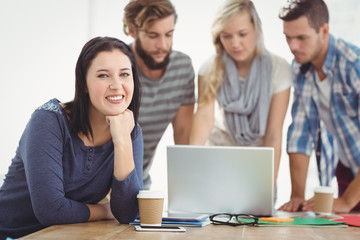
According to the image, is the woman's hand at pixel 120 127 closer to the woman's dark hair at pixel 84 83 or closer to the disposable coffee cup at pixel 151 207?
the woman's dark hair at pixel 84 83

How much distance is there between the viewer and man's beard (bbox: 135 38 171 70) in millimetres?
3168

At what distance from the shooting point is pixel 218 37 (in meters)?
3.19

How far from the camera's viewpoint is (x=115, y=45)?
1.91m

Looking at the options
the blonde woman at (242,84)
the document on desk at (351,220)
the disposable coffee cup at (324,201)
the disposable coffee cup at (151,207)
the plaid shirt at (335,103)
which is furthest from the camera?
the blonde woman at (242,84)

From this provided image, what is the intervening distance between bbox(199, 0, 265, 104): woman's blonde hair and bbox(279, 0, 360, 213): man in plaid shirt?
196 mm

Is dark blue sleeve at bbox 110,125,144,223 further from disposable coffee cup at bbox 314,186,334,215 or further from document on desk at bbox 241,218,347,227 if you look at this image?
disposable coffee cup at bbox 314,186,334,215

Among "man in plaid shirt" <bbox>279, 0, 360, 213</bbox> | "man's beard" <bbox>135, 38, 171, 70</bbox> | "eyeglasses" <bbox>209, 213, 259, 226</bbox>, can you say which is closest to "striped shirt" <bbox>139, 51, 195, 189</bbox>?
"man's beard" <bbox>135, 38, 171, 70</bbox>

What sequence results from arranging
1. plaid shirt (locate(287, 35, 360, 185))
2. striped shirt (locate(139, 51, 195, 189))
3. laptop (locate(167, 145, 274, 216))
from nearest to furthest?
laptop (locate(167, 145, 274, 216)), plaid shirt (locate(287, 35, 360, 185)), striped shirt (locate(139, 51, 195, 189))

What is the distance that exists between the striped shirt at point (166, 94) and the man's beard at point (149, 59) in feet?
0.14

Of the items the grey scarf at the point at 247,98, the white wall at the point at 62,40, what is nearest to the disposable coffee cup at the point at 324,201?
the grey scarf at the point at 247,98

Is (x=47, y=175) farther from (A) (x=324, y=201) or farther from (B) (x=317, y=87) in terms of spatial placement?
(B) (x=317, y=87)

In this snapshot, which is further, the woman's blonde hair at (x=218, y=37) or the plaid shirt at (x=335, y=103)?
the woman's blonde hair at (x=218, y=37)

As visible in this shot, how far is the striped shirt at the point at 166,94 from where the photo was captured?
3230mm

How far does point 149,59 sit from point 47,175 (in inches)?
64.1
